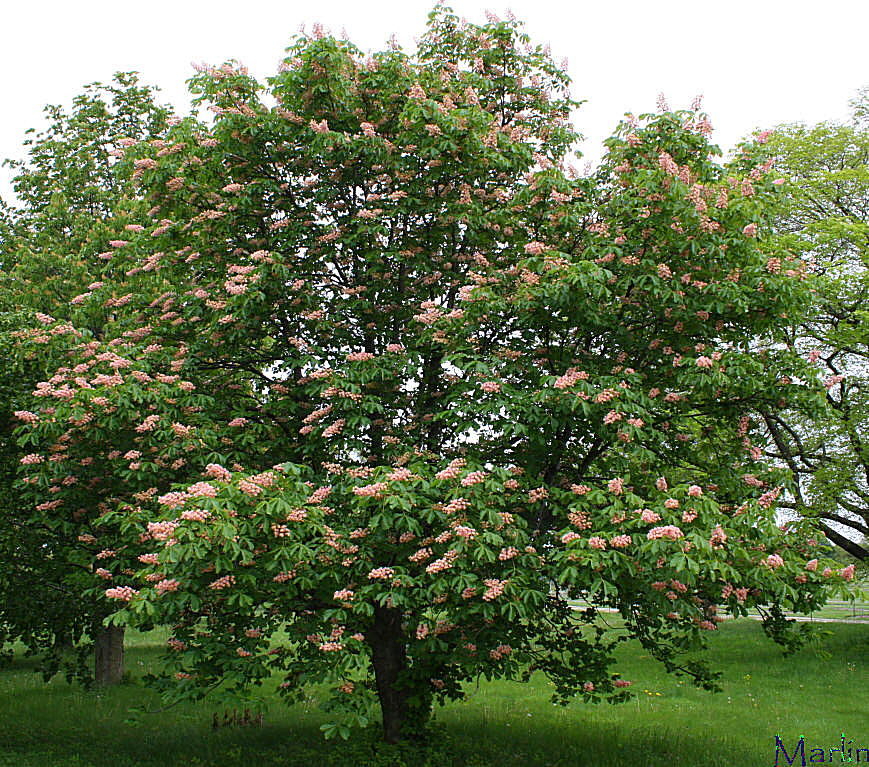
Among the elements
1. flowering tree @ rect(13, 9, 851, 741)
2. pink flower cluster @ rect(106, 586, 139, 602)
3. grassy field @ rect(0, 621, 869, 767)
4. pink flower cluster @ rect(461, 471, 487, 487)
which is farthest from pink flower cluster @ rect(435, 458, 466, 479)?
grassy field @ rect(0, 621, 869, 767)

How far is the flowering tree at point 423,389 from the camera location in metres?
7.29

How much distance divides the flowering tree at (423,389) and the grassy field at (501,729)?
1831 millimetres

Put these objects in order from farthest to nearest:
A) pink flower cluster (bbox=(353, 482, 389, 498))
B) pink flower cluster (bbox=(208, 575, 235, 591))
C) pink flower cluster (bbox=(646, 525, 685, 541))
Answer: pink flower cluster (bbox=(353, 482, 389, 498)) → pink flower cluster (bbox=(208, 575, 235, 591)) → pink flower cluster (bbox=(646, 525, 685, 541))

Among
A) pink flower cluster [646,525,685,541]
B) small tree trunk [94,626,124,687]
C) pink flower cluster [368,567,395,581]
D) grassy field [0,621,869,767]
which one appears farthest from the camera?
small tree trunk [94,626,124,687]

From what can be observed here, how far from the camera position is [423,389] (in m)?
10.1

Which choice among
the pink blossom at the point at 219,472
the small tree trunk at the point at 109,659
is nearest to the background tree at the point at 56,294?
the small tree trunk at the point at 109,659

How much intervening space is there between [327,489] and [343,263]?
4093 mm

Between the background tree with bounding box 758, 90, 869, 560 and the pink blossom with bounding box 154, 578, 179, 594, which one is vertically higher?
the background tree with bounding box 758, 90, 869, 560

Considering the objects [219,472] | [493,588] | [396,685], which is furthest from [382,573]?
[396,685]

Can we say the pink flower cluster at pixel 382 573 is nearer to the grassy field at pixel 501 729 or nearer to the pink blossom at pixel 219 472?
the pink blossom at pixel 219 472

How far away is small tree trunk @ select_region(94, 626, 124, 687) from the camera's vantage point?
18078mm

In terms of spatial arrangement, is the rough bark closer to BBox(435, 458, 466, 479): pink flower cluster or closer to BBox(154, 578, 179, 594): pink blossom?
BBox(435, 458, 466, 479): pink flower cluster

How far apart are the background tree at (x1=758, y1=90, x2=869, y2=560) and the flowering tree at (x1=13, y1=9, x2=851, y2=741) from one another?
10.2m

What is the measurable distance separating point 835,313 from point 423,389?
15.3m
